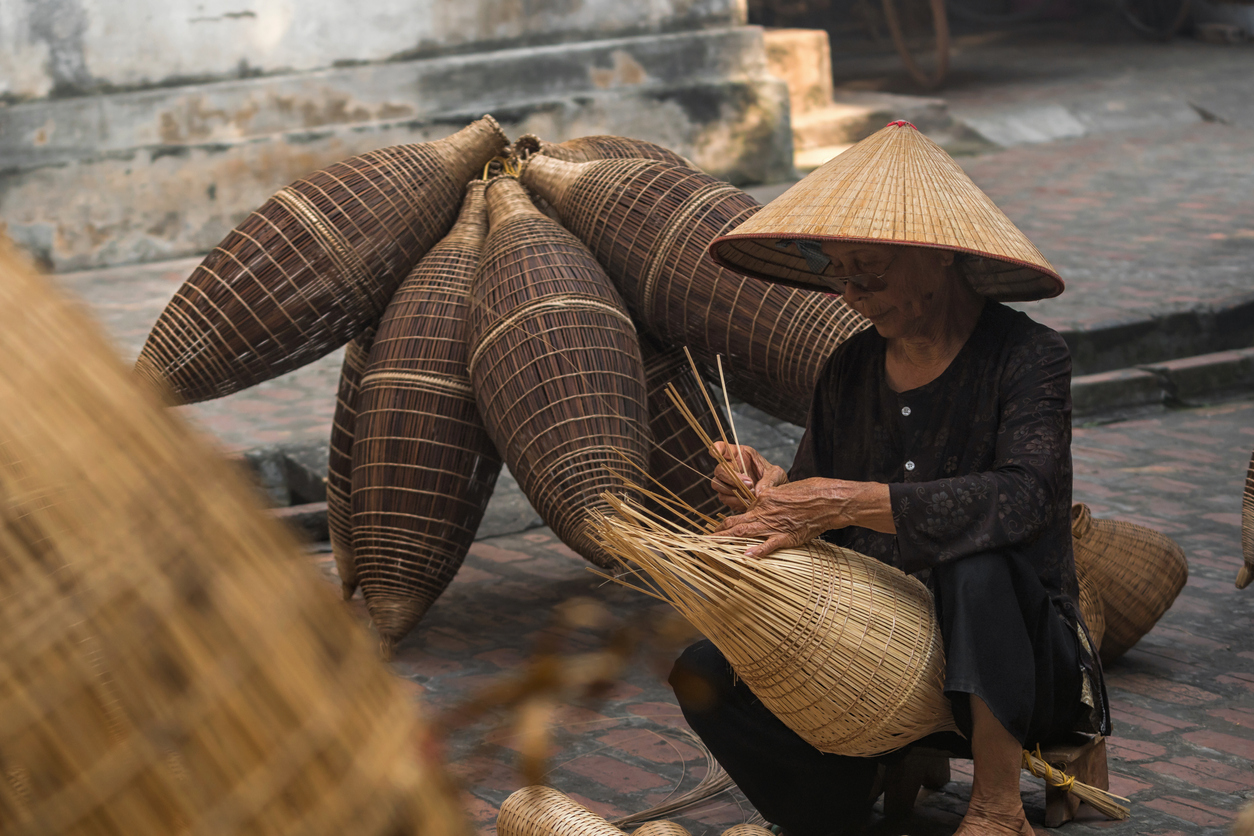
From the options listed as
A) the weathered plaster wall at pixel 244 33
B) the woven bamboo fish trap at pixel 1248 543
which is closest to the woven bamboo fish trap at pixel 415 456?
the woven bamboo fish trap at pixel 1248 543

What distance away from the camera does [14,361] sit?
66 centimetres

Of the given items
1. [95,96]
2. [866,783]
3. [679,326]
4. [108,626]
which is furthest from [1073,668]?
[95,96]

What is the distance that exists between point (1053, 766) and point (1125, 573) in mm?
895

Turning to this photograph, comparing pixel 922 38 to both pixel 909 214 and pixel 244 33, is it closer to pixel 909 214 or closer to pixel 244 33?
pixel 244 33

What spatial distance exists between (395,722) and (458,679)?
2744mm

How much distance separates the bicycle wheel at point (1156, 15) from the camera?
13914 mm

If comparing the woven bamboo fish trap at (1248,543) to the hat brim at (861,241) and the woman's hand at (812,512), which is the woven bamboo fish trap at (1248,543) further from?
the woman's hand at (812,512)

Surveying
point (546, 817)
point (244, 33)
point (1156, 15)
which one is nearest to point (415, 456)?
point (546, 817)

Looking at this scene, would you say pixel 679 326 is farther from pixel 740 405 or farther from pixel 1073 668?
pixel 740 405

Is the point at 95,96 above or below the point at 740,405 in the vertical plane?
above

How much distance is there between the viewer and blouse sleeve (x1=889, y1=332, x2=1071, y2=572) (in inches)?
84.7

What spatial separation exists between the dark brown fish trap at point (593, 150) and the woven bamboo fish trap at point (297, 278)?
0.38 metres

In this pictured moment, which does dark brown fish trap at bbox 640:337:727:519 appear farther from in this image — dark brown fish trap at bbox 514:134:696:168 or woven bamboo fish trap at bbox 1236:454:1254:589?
woven bamboo fish trap at bbox 1236:454:1254:589

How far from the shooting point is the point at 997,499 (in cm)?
215
